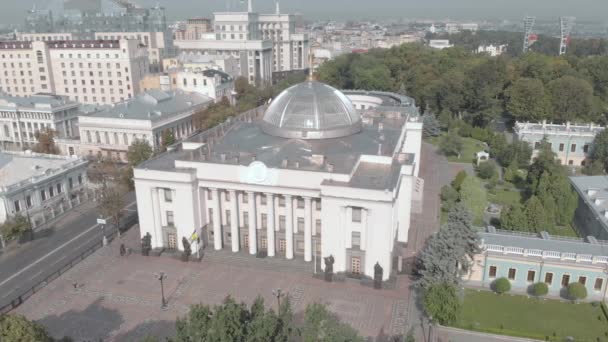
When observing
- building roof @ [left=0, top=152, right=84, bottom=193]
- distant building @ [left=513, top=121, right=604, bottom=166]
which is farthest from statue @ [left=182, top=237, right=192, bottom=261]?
distant building @ [left=513, top=121, right=604, bottom=166]

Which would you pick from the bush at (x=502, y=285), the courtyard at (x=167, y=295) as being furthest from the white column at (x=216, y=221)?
the bush at (x=502, y=285)

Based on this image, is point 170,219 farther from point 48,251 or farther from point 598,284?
point 598,284

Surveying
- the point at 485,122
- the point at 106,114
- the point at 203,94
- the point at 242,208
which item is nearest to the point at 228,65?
the point at 203,94

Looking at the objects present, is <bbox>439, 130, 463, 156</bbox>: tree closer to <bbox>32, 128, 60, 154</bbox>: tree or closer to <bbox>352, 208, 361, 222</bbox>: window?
<bbox>352, 208, 361, 222</bbox>: window

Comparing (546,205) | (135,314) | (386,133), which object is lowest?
(135,314)

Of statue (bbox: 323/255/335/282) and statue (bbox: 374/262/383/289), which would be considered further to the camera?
statue (bbox: 323/255/335/282)

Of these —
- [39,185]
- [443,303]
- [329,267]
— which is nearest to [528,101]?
[329,267]

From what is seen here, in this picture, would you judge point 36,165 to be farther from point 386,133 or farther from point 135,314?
point 386,133
